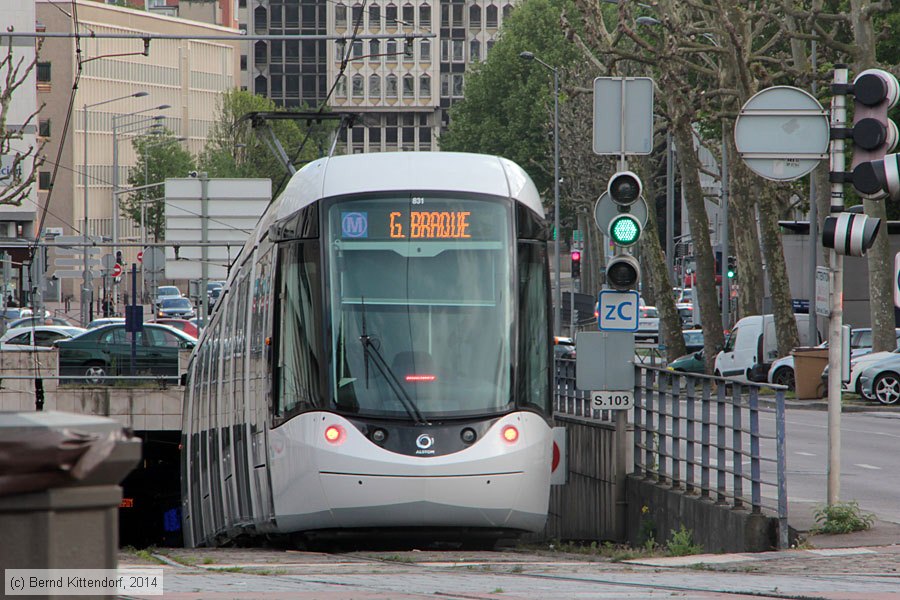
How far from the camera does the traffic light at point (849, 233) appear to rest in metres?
11.7

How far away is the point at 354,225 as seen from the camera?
41.9 ft

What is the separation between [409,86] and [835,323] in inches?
6375

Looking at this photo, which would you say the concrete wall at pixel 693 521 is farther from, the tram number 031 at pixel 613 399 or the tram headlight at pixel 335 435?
the tram headlight at pixel 335 435

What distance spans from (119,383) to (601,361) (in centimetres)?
2203

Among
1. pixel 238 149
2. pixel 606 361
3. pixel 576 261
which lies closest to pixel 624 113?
pixel 606 361

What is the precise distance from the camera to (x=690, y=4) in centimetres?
3519

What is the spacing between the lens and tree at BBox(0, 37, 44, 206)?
34.9 m

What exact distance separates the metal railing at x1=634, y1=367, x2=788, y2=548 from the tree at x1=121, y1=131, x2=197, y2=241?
93.2m

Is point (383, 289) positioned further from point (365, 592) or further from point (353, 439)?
point (365, 592)

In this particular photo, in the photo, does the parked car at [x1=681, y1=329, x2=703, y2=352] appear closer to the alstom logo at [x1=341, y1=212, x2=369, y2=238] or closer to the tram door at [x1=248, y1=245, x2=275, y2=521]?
the tram door at [x1=248, y1=245, x2=275, y2=521]

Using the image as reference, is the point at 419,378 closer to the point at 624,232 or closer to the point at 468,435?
the point at 468,435

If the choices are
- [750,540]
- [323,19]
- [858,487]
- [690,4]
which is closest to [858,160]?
[750,540]

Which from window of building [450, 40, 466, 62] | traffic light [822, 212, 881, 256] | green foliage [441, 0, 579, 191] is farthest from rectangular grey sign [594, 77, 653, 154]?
window of building [450, 40, 466, 62]

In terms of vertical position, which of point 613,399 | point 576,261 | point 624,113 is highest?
point 624,113
